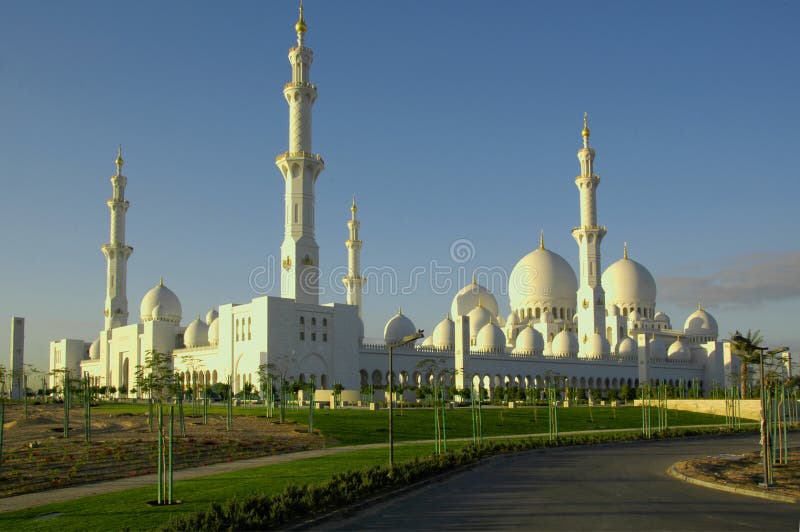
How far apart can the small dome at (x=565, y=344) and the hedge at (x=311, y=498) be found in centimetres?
5760

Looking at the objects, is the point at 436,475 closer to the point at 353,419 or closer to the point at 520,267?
the point at 353,419

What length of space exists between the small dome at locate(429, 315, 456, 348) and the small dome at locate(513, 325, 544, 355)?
6.02m

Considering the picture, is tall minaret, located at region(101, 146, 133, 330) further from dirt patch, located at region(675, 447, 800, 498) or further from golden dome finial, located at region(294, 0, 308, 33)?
dirt patch, located at region(675, 447, 800, 498)

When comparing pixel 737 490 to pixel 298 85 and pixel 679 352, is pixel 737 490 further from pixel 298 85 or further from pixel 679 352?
pixel 679 352

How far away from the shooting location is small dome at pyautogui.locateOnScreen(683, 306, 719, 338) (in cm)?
9188

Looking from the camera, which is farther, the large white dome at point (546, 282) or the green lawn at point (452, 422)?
the large white dome at point (546, 282)

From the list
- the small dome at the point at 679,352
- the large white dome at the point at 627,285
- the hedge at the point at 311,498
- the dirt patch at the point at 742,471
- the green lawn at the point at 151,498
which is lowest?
the dirt patch at the point at 742,471

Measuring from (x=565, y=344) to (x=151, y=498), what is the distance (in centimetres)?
6665

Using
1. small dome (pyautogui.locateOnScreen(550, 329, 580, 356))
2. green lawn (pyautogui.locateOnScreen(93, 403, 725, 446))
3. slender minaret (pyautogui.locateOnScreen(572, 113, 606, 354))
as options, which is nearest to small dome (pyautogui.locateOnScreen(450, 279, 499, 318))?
small dome (pyautogui.locateOnScreen(550, 329, 580, 356))

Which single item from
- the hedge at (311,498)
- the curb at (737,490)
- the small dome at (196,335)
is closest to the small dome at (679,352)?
the small dome at (196,335)

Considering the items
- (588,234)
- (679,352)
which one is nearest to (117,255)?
(588,234)

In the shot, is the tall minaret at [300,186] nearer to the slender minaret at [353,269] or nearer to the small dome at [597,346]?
the slender minaret at [353,269]

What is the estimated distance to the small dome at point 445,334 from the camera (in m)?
75.9

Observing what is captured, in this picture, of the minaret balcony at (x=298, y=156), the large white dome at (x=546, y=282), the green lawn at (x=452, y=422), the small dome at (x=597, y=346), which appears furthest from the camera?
the large white dome at (x=546, y=282)
